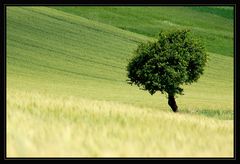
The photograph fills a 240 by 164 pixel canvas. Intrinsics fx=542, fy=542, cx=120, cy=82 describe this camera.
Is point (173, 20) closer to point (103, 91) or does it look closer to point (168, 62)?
point (103, 91)

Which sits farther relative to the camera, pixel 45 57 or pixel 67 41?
pixel 67 41

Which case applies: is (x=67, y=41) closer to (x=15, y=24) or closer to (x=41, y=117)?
(x=15, y=24)

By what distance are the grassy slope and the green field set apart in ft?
0.65

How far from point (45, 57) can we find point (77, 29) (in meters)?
13.6

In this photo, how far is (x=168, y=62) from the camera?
1063 inches

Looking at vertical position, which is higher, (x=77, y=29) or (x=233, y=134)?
(x=77, y=29)

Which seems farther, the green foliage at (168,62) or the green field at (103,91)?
the green foliage at (168,62)

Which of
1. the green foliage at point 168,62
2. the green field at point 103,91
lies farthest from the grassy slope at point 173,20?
the green foliage at point 168,62

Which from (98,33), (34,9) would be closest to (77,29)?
(98,33)

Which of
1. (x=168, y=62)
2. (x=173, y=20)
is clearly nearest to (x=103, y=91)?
(x=168, y=62)

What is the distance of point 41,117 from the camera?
7199 millimetres

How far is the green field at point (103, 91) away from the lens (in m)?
5.88

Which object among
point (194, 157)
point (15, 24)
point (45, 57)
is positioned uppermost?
point (15, 24)

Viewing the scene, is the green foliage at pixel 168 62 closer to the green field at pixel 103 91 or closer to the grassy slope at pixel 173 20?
the green field at pixel 103 91
